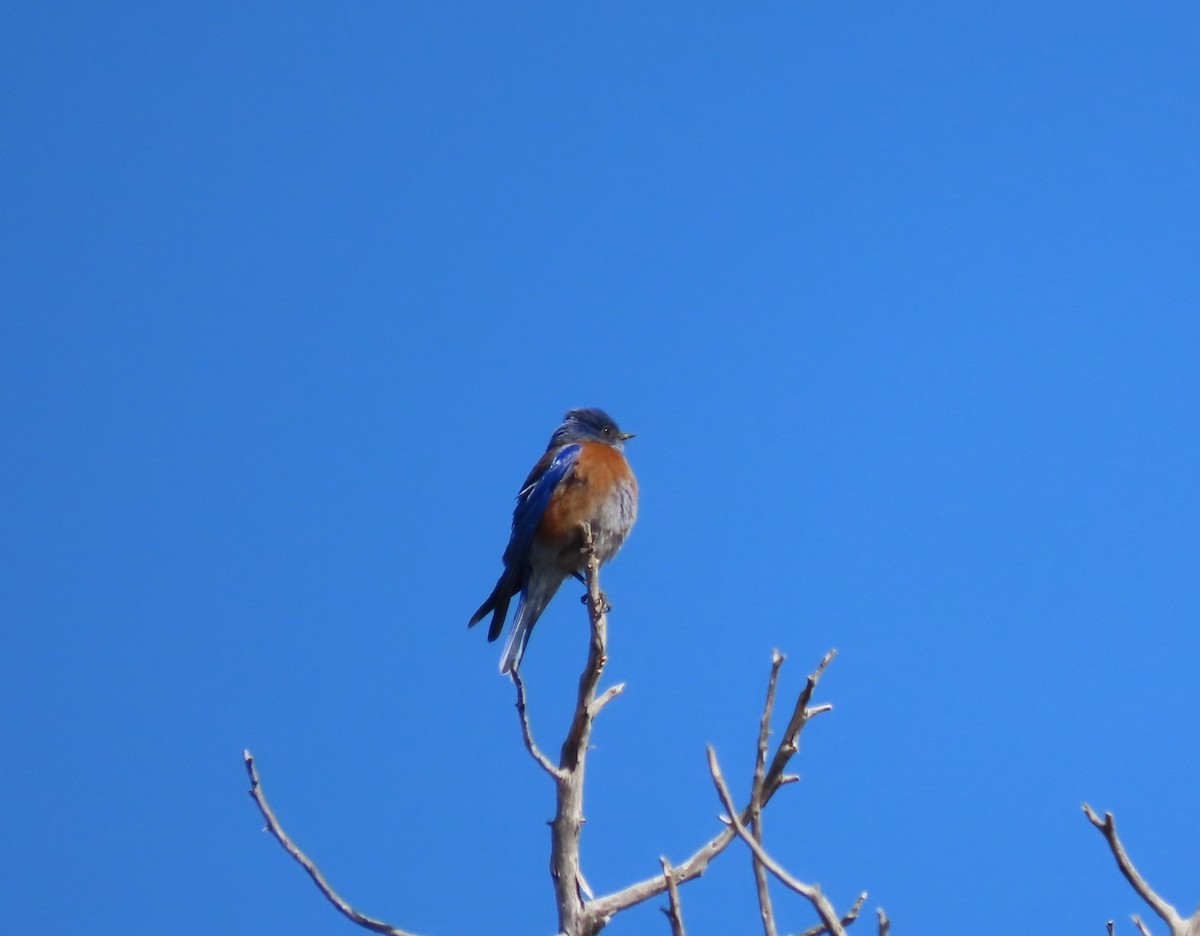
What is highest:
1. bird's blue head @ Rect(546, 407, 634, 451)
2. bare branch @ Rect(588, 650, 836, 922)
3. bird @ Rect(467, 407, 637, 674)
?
bird's blue head @ Rect(546, 407, 634, 451)

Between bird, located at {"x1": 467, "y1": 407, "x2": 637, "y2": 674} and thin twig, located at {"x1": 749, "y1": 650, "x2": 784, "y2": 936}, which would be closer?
thin twig, located at {"x1": 749, "y1": 650, "x2": 784, "y2": 936}

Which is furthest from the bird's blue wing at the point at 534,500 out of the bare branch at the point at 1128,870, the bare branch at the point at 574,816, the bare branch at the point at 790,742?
the bare branch at the point at 1128,870

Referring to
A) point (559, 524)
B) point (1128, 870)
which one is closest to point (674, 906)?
point (1128, 870)

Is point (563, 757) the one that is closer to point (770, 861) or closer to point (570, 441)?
point (770, 861)

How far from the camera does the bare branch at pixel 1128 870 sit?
352cm

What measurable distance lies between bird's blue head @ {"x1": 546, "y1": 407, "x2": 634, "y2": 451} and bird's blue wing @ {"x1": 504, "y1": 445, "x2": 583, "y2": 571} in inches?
Answer: 23.1

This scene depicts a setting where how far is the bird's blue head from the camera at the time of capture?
974cm

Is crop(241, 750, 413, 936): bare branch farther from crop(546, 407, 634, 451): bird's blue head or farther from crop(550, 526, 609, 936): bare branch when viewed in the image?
crop(546, 407, 634, 451): bird's blue head

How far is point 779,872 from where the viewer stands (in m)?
3.56

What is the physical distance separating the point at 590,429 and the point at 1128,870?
6526mm

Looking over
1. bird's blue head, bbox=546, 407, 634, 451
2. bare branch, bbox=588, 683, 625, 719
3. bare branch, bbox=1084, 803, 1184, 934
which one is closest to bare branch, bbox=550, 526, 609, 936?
bare branch, bbox=588, 683, 625, 719

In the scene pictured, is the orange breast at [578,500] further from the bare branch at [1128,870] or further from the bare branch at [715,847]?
the bare branch at [1128,870]

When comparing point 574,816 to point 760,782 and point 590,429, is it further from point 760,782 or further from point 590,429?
point 590,429

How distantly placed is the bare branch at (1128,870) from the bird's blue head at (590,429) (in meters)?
6.26
